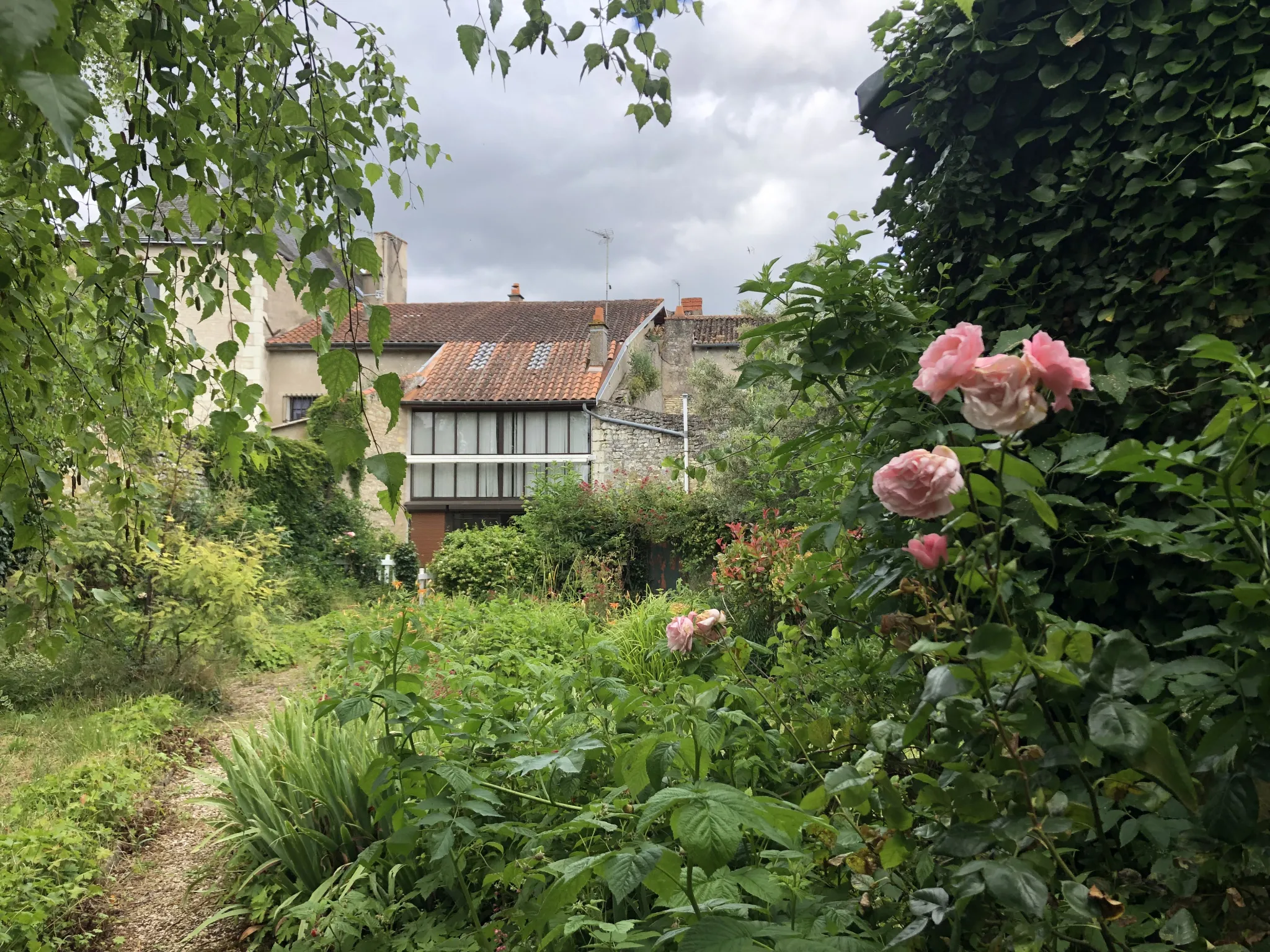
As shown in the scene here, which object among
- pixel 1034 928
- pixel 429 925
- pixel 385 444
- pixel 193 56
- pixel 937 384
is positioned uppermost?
pixel 385 444

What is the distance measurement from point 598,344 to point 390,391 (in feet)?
61.4

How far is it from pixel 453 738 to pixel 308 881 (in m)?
1.08

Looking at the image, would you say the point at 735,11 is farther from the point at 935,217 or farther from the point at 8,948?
the point at 8,948

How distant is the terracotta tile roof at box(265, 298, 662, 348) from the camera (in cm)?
2133

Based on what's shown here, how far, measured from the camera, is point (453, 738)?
8.00 ft

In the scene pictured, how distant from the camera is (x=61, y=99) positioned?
715 mm

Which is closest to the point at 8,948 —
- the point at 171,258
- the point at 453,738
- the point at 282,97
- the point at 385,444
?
the point at 453,738

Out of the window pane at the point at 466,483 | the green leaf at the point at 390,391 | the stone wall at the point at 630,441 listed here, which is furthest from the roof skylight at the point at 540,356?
the green leaf at the point at 390,391

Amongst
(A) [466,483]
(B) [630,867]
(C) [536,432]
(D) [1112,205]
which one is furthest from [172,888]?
(A) [466,483]

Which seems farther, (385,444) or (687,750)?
(385,444)

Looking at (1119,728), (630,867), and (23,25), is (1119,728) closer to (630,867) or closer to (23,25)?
(630,867)

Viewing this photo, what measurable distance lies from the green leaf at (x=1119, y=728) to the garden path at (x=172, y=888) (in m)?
3.16

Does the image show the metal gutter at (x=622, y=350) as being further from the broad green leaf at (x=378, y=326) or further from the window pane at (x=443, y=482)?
the broad green leaf at (x=378, y=326)

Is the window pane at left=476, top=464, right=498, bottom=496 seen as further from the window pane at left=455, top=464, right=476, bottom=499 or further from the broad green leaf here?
the broad green leaf
